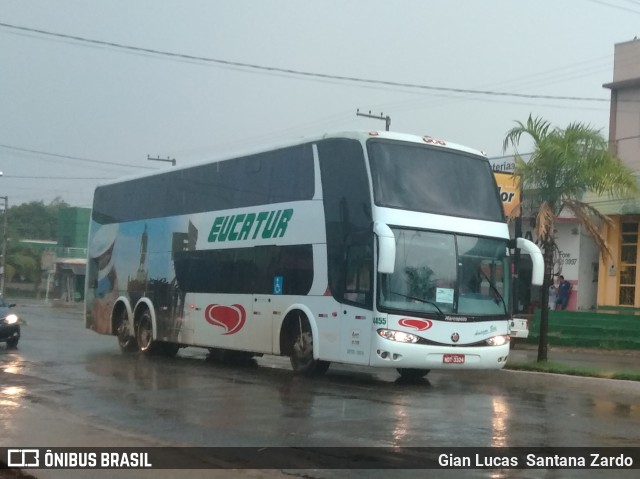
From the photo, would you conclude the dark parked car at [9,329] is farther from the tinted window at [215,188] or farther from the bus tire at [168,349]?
the bus tire at [168,349]

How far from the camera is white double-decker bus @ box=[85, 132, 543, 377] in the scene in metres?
15.1

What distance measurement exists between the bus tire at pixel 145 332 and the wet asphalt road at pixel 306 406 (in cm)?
166

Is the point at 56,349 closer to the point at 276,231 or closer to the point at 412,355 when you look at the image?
the point at 276,231

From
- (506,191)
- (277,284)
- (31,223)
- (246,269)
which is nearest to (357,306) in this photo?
(277,284)

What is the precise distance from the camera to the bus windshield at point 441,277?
49.3 ft

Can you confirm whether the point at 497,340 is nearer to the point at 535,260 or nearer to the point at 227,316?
the point at 535,260

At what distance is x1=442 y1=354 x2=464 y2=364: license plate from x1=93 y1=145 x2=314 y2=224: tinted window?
3.81m

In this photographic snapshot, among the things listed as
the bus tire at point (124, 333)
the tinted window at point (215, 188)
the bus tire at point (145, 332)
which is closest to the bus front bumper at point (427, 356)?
the tinted window at point (215, 188)

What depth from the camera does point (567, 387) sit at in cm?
1664

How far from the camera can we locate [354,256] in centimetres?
1545

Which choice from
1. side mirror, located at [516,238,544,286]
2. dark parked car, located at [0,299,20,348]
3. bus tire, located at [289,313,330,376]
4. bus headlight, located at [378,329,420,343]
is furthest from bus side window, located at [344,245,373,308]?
dark parked car, located at [0,299,20,348]

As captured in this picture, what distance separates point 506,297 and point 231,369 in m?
5.94

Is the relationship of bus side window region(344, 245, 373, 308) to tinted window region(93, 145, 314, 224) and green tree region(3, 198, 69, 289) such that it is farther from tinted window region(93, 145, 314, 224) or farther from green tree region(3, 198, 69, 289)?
green tree region(3, 198, 69, 289)

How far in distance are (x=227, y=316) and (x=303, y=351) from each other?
266 centimetres
